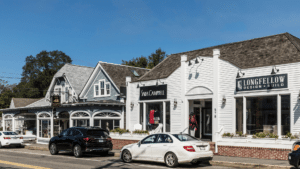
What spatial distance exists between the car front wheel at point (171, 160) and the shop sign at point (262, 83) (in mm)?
6804

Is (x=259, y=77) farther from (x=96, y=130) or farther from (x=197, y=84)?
(x=96, y=130)

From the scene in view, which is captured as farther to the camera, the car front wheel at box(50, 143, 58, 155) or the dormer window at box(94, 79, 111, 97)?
the dormer window at box(94, 79, 111, 97)

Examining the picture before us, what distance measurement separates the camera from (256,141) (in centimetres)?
1639

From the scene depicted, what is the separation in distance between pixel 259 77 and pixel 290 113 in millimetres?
2438

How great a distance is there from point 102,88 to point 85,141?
44.7 ft

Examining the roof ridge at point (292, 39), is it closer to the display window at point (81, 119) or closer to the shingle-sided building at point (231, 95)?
the shingle-sided building at point (231, 95)

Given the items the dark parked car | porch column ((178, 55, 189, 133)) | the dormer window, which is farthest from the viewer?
the dormer window

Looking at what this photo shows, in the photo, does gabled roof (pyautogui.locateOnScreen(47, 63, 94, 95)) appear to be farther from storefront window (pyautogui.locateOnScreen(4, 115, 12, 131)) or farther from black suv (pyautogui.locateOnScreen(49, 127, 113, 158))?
black suv (pyautogui.locateOnScreen(49, 127, 113, 158))

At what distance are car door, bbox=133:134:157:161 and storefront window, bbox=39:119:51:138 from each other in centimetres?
1950

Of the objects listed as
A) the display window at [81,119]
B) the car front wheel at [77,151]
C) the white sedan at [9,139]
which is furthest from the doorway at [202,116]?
the white sedan at [9,139]

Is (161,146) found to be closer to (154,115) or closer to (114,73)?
(154,115)

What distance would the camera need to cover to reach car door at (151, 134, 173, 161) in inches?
549

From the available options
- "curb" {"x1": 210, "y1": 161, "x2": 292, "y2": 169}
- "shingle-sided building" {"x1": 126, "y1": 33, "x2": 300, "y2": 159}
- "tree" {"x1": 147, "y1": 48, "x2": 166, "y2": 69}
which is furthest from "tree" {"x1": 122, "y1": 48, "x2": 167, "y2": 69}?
"curb" {"x1": 210, "y1": 161, "x2": 292, "y2": 169}

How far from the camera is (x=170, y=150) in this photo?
538 inches
